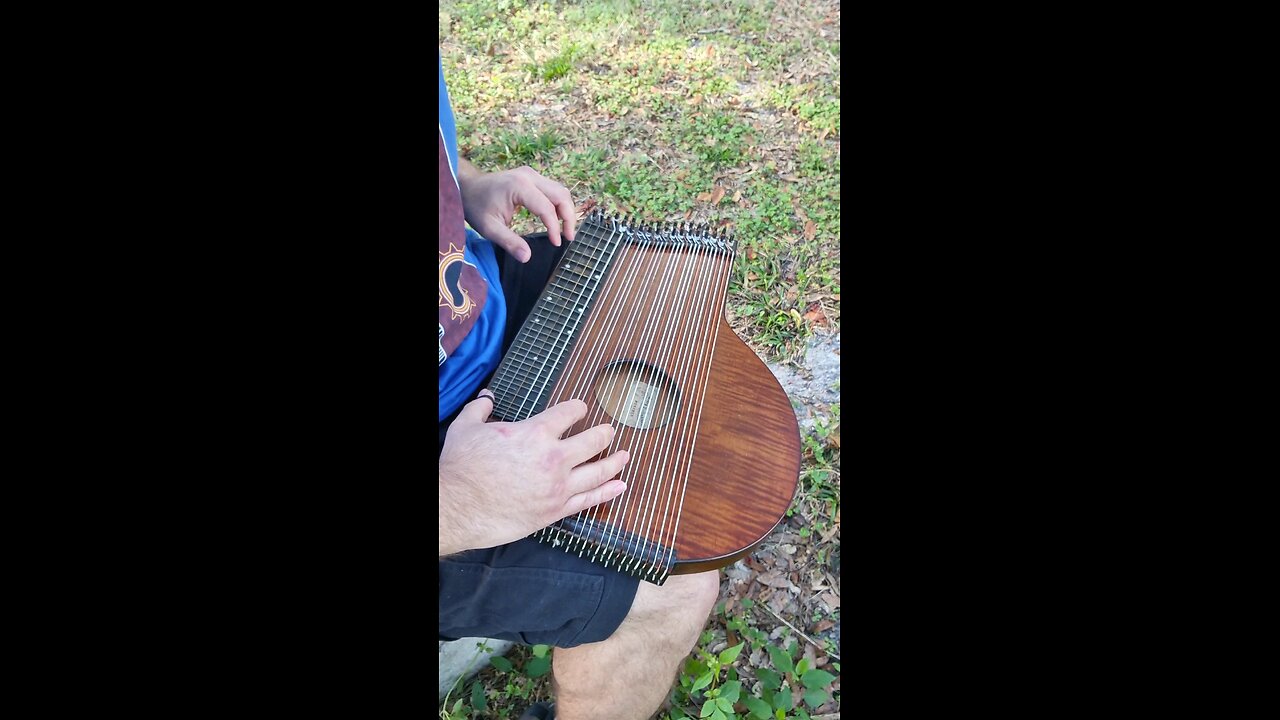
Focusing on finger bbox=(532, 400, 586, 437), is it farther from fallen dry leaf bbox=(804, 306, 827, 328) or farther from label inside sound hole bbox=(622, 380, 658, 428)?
fallen dry leaf bbox=(804, 306, 827, 328)

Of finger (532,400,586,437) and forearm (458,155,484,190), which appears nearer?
finger (532,400,586,437)

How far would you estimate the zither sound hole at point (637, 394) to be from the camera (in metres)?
1.35

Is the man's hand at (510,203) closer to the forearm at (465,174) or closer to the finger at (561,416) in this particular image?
the forearm at (465,174)

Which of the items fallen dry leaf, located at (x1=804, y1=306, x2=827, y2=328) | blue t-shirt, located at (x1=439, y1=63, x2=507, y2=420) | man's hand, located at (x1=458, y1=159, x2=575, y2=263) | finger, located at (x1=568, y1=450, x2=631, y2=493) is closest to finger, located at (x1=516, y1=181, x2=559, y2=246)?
man's hand, located at (x1=458, y1=159, x2=575, y2=263)

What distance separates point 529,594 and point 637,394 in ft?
1.43

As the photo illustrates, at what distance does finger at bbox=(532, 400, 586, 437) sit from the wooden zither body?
0.18 feet

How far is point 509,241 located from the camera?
63.4 inches

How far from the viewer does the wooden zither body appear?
123 cm

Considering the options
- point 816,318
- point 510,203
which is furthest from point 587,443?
point 816,318

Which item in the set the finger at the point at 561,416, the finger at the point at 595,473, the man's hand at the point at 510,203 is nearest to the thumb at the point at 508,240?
the man's hand at the point at 510,203

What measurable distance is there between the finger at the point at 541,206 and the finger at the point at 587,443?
57 cm

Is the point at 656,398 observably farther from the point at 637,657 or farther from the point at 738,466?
the point at 637,657
